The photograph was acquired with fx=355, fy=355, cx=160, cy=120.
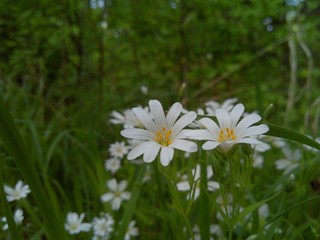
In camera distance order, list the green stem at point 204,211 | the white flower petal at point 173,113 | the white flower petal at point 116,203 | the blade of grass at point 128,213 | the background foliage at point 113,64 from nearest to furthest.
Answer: the white flower petal at point 173,113, the green stem at point 204,211, the blade of grass at point 128,213, the white flower petal at point 116,203, the background foliage at point 113,64

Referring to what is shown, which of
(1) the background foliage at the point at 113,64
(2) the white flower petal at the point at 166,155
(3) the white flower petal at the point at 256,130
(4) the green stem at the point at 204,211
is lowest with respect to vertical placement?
(4) the green stem at the point at 204,211

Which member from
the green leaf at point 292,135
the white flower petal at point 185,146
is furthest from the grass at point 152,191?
the white flower petal at point 185,146

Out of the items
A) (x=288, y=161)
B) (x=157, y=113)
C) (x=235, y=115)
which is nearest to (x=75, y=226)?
(x=157, y=113)

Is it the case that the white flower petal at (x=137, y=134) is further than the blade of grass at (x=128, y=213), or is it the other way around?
the blade of grass at (x=128, y=213)

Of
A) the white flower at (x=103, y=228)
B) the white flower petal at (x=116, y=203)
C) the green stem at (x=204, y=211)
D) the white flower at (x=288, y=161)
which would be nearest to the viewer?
the green stem at (x=204, y=211)

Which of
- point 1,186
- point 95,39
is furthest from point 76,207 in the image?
point 95,39

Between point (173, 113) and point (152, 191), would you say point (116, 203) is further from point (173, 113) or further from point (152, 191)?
point (173, 113)

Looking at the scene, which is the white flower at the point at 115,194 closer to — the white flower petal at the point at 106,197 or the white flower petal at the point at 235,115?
the white flower petal at the point at 106,197
